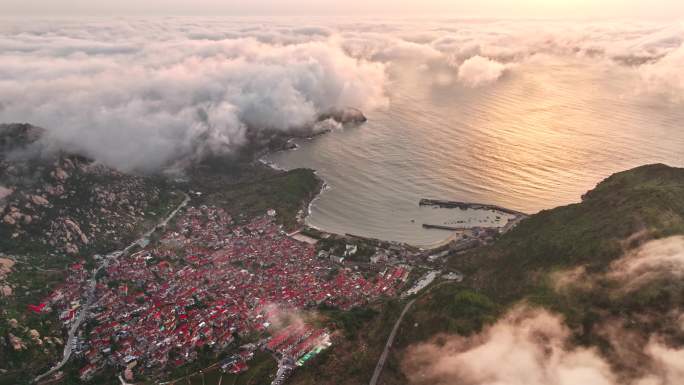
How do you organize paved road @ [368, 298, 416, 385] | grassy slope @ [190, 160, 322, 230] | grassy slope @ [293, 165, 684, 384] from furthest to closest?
grassy slope @ [190, 160, 322, 230], paved road @ [368, 298, 416, 385], grassy slope @ [293, 165, 684, 384]

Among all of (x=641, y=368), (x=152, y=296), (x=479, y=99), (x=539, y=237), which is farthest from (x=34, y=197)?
(x=479, y=99)

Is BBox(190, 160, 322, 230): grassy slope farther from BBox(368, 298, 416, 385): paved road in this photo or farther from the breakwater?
BBox(368, 298, 416, 385): paved road

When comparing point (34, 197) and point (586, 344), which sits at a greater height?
point (586, 344)

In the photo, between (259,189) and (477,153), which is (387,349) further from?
(477,153)

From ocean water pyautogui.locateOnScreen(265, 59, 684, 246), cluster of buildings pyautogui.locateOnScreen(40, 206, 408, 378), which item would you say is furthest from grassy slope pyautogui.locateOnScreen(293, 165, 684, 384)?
ocean water pyautogui.locateOnScreen(265, 59, 684, 246)

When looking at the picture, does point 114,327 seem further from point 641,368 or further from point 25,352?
point 641,368
